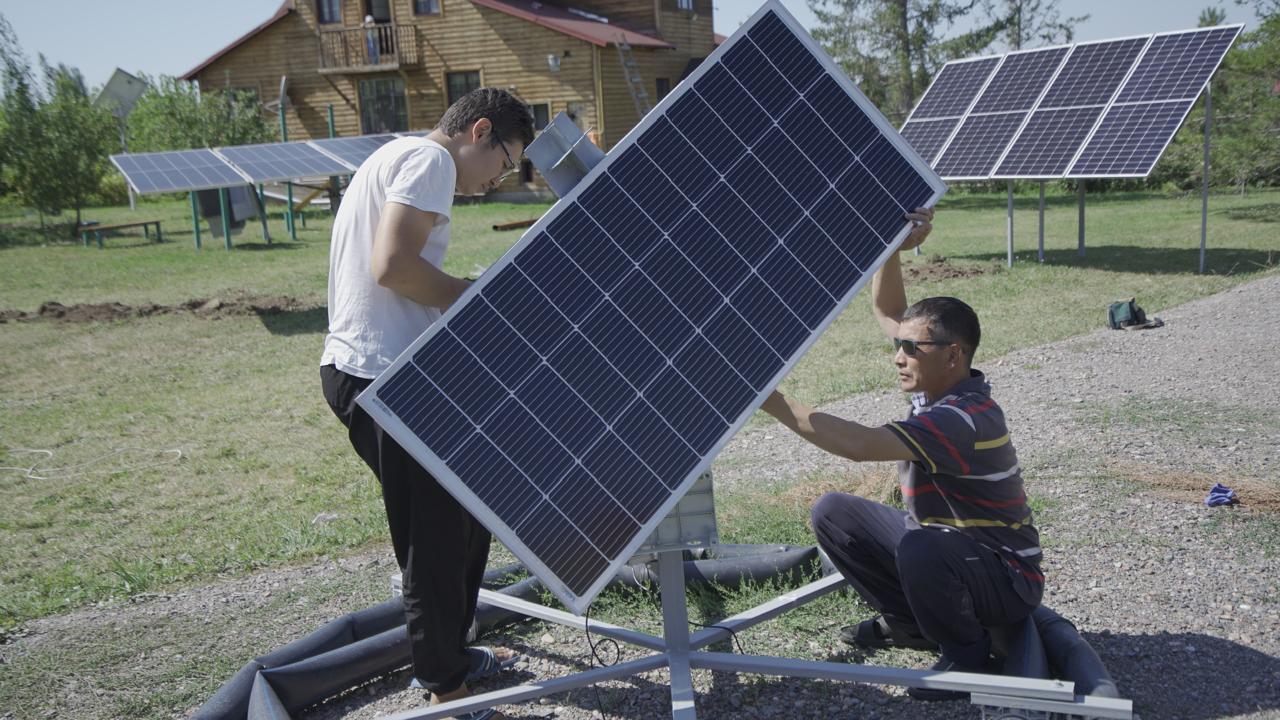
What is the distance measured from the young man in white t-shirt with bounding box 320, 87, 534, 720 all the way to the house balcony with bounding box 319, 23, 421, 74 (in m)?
31.9

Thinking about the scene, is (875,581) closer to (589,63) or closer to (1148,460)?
(1148,460)

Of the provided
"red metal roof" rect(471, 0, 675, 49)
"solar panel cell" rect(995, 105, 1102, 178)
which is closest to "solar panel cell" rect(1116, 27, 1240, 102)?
"solar panel cell" rect(995, 105, 1102, 178)

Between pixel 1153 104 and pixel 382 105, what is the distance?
27015mm

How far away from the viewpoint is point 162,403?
9703 mm

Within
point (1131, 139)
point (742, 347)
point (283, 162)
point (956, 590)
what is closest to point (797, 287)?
point (742, 347)

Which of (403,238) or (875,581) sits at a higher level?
(403,238)

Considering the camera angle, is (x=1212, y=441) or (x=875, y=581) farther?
(x=1212, y=441)

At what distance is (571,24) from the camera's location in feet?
105

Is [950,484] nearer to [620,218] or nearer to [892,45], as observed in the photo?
[620,218]

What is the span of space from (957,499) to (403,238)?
2.15m

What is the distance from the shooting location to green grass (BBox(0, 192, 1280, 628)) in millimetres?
5988

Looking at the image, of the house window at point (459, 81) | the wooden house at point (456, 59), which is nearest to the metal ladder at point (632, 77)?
the wooden house at point (456, 59)

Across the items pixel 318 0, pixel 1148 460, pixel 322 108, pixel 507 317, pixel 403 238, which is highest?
pixel 318 0

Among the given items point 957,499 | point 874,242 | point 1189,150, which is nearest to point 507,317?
point 874,242
